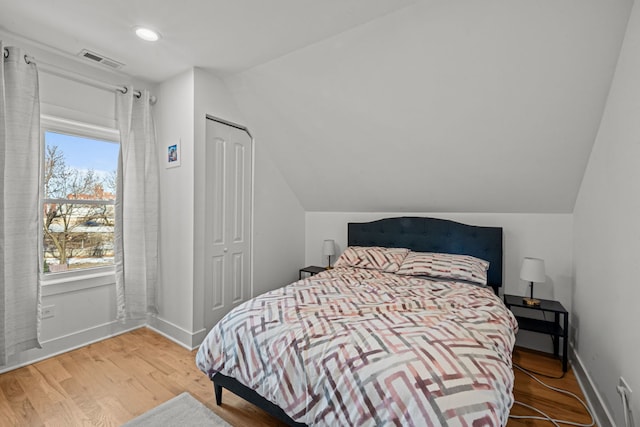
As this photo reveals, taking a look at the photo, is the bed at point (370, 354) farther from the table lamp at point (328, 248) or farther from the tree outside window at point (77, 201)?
the tree outside window at point (77, 201)

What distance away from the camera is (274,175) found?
11.7 ft

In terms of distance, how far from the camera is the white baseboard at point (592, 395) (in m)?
1.68

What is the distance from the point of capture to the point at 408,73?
2.22m

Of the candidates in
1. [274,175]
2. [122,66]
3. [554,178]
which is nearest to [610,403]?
[554,178]

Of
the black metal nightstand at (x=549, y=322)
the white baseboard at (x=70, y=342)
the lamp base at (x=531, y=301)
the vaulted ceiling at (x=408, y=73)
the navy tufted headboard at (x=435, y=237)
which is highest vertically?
the vaulted ceiling at (x=408, y=73)

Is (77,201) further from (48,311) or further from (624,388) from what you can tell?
(624,388)

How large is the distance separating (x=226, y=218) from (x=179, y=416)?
168cm

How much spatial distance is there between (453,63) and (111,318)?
3.62 m

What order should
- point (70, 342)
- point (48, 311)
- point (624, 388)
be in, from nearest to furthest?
1. point (624, 388)
2. point (48, 311)
3. point (70, 342)

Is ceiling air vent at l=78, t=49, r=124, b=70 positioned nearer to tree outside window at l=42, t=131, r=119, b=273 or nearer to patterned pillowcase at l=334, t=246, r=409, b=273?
tree outside window at l=42, t=131, r=119, b=273

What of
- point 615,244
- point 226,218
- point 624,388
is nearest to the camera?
point 624,388

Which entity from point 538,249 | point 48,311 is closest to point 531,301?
point 538,249

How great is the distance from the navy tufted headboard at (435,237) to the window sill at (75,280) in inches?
100

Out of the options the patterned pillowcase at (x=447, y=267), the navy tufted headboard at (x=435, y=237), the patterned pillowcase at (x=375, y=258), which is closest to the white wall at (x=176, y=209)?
the patterned pillowcase at (x=375, y=258)
